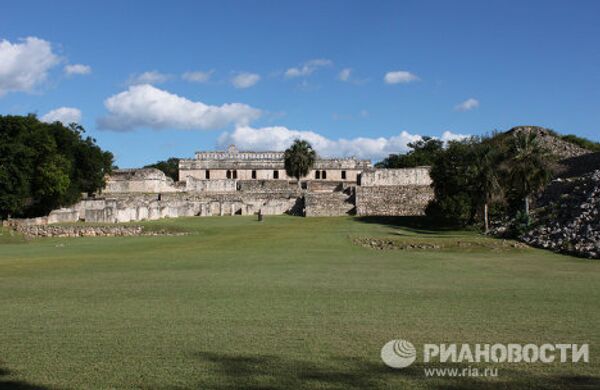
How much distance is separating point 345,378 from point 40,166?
33651 mm

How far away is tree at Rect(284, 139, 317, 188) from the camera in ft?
169

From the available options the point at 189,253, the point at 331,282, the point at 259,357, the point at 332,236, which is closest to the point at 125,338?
the point at 259,357

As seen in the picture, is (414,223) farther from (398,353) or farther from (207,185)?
(398,353)

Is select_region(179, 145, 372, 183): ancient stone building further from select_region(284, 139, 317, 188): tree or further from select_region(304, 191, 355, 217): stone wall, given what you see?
select_region(304, 191, 355, 217): stone wall

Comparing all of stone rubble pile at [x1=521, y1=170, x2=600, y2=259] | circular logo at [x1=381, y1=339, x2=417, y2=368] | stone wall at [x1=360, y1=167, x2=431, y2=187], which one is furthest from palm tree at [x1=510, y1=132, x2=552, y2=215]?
circular logo at [x1=381, y1=339, x2=417, y2=368]

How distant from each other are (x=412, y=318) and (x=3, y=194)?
2988cm

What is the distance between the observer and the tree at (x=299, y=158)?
5153cm

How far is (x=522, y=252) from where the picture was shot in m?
19.3

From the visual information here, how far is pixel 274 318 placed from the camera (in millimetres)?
7492

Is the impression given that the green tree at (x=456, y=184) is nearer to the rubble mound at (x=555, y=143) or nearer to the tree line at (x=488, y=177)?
the tree line at (x=488, y=177)

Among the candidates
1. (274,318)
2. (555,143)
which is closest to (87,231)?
(274,318)

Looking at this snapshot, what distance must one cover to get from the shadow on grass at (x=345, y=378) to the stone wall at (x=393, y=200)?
3695cm

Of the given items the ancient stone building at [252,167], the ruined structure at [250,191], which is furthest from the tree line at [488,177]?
the ancient stone building at [252,167]

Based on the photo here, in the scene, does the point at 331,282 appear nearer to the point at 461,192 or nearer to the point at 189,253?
the point at 189,253
